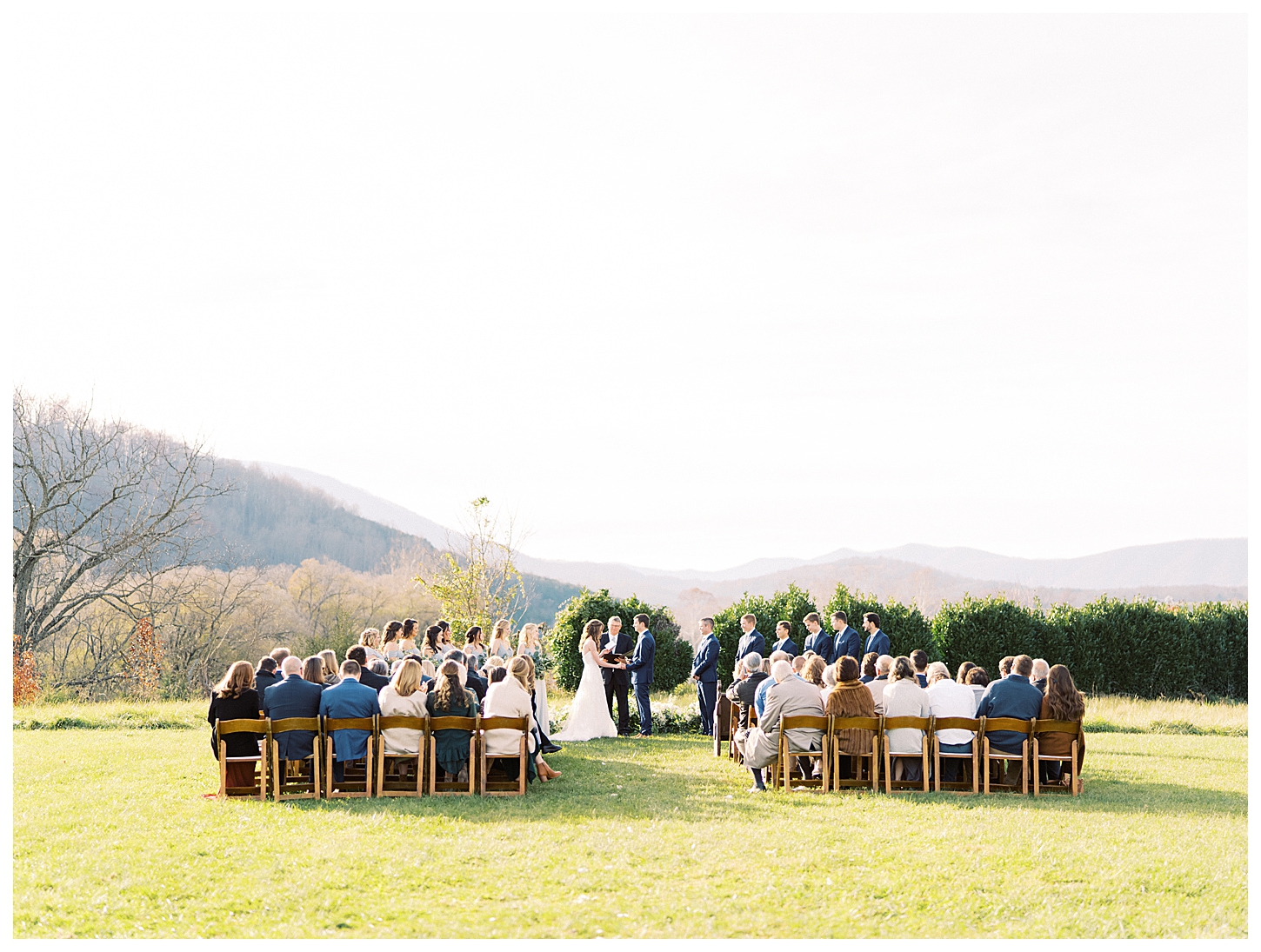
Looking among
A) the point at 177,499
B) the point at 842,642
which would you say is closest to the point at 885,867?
the point at 842,642

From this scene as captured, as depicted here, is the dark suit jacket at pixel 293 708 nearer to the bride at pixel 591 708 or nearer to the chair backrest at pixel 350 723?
the chair backrest at pixel 350 723

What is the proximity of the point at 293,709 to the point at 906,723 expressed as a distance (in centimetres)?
637

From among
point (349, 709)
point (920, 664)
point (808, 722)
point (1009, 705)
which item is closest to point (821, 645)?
point (920, 664)

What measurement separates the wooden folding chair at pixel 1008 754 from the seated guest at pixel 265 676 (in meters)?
7.75

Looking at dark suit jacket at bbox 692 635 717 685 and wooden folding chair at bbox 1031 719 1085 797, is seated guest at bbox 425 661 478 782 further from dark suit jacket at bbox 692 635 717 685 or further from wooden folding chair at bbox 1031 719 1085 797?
wooden folding chair at bbox 1031 719 1085 797

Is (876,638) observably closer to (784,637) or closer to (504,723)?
(784,637)

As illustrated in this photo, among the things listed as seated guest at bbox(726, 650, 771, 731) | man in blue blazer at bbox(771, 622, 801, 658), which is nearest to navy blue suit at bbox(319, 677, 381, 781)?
seated guest at bbox(726, 650, 771, 731)

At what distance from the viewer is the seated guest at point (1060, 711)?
10852mm

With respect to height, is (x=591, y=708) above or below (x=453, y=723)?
below

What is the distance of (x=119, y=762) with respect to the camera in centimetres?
1323

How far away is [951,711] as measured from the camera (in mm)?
11141

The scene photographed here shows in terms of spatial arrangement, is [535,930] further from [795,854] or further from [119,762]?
[119,762]

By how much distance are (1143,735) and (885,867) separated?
40.2 feet

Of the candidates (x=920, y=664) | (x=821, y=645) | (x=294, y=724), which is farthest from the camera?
(x=821, y=645)
